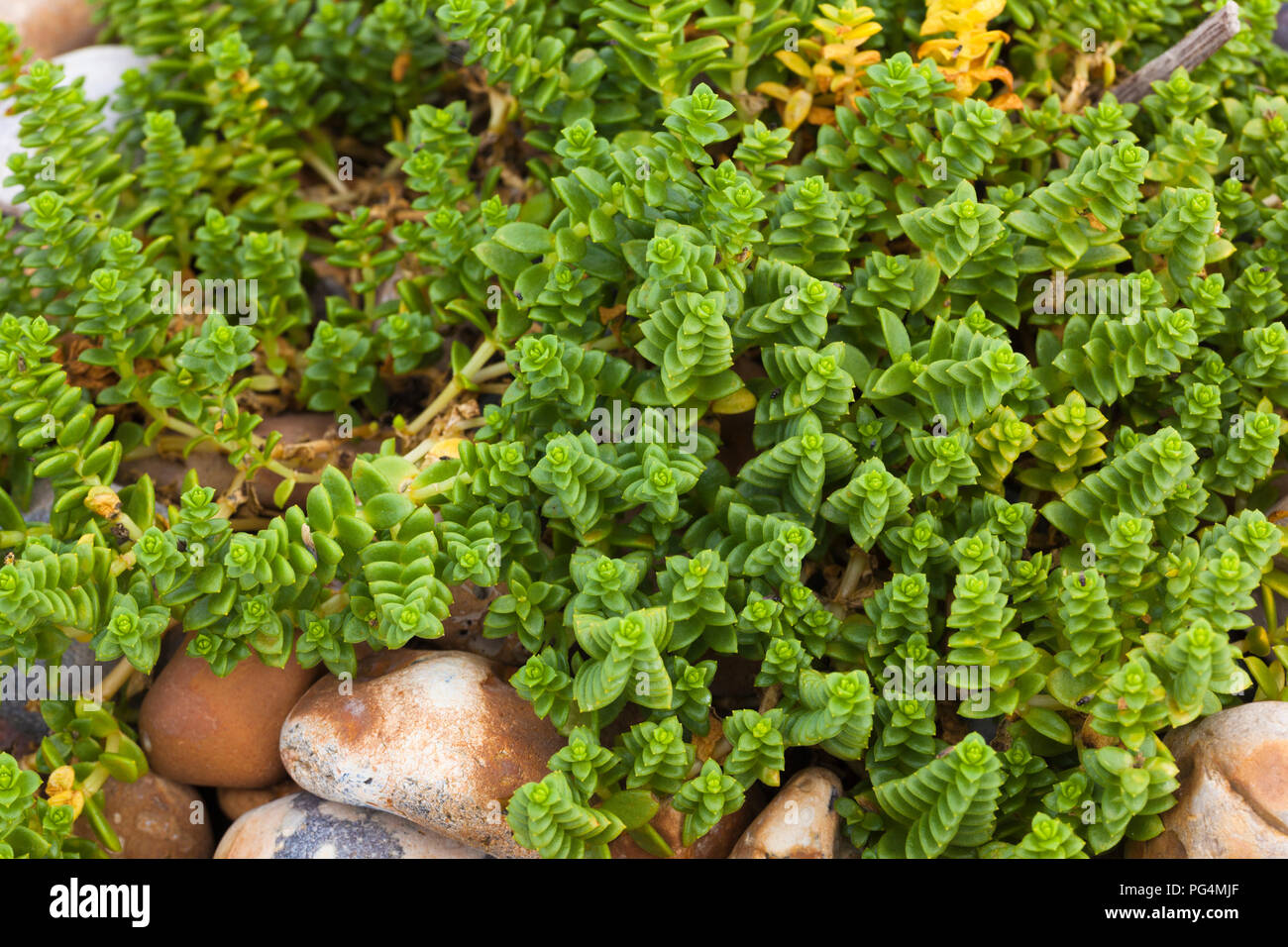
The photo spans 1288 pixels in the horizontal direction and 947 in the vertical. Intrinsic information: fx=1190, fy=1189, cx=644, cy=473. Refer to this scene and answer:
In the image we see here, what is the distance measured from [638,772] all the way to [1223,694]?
1.82 metres

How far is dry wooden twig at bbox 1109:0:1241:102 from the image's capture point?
4223 millimetres

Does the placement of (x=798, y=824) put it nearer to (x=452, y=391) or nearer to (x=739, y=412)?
(x=739, y=412)

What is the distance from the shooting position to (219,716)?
12.7 ft

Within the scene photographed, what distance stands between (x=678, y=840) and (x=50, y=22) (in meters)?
4.76

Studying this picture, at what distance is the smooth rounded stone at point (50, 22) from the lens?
5.49 m

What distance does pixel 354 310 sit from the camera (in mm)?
4492

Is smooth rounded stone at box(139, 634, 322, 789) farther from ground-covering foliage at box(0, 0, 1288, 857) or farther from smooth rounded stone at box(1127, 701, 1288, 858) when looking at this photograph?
smooth rounded stone at box(1127, 701, 1288, 858)

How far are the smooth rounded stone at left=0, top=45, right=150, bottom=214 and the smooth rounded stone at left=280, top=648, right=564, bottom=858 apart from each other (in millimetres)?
2621

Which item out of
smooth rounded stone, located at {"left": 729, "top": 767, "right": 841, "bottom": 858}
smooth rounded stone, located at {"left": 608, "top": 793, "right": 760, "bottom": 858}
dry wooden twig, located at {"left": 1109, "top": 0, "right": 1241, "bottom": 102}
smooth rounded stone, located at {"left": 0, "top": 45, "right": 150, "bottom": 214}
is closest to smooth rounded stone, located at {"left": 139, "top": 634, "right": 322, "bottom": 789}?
smooth rounded stone, located at {"left": 608, "top": 793, "right": 760, "bottom": 858}

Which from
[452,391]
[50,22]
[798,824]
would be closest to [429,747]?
[798,824]

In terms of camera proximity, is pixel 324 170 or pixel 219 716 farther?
pixel 324 170

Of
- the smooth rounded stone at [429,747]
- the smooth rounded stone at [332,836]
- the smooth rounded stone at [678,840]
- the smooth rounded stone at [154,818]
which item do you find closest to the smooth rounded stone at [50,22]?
the smooth rounded stone at [154,818]

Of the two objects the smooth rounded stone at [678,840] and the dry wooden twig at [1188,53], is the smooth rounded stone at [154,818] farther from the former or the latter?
the dry wooden twig at [1188,53]
